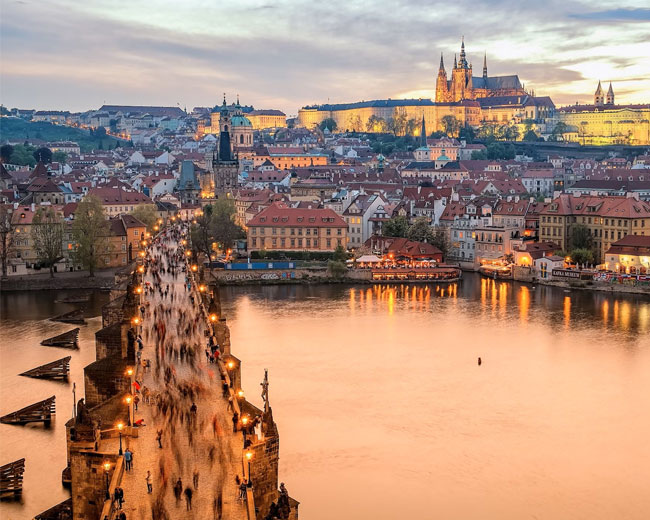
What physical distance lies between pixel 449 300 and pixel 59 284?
48.6 ft

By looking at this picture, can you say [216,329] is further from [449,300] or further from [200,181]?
[200,181]

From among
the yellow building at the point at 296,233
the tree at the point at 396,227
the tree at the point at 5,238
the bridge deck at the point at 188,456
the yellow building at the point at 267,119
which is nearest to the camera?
the bridge deck at the point at 188,456

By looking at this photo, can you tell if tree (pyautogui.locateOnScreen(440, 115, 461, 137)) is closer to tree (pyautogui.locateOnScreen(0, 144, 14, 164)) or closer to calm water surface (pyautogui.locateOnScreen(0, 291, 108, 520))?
tree (pyautogui.locateOnScreen(0, 144, 14, 164))

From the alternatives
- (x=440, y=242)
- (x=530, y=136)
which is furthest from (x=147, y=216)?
(x=530, y=136)

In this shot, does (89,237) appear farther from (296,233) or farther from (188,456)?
(188,456)

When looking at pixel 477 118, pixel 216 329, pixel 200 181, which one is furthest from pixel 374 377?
pixel 477 118

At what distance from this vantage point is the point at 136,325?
18219mm

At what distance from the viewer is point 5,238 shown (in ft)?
134

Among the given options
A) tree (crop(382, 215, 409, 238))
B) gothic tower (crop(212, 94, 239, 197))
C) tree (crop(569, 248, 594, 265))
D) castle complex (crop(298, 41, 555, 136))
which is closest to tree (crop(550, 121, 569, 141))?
castle complex (crop(298, 41, 555, 136))

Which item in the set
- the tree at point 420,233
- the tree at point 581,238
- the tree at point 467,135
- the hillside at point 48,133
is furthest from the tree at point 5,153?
the tree at point 581,238

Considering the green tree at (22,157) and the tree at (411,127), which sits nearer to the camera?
the green tree at (22,157)

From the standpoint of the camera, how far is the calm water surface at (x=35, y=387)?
15227 millimetres

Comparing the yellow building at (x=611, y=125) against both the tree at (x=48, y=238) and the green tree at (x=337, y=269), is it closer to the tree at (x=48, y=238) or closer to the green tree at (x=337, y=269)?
the green tree at (x=337, y=269)

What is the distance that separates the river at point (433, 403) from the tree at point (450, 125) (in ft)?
273
